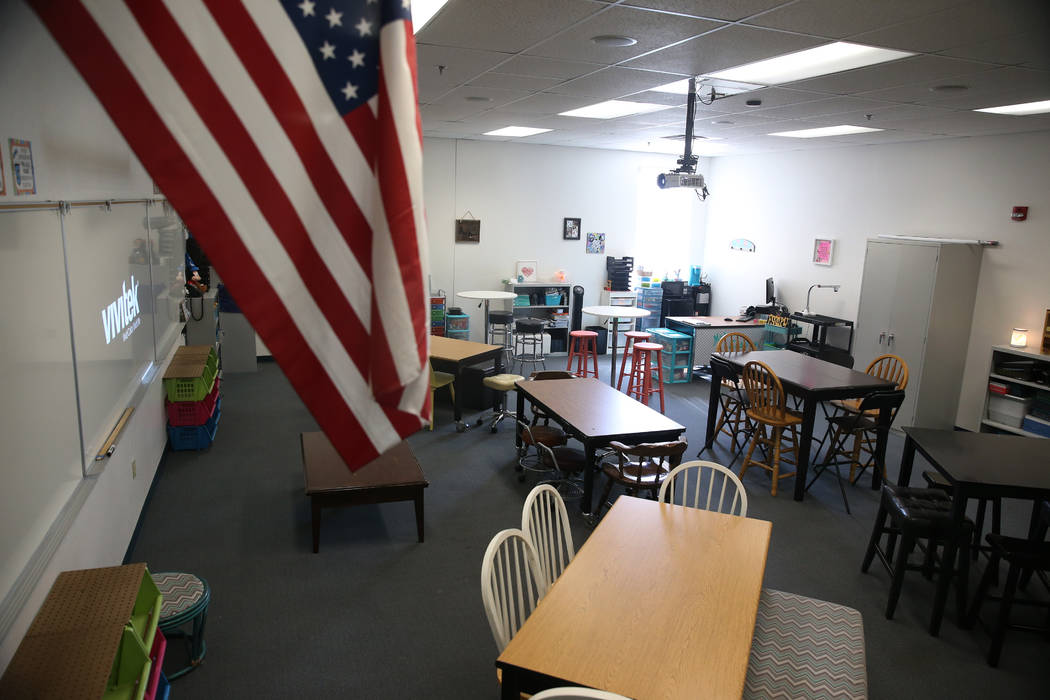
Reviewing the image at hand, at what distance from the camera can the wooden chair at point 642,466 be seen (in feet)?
13.8

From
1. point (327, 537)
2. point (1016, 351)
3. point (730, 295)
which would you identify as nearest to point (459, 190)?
point (730, 295)

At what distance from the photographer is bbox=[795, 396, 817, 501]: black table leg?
16.3 feet

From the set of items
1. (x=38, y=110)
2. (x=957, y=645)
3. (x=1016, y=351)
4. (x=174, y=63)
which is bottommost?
(x=957, y=645)

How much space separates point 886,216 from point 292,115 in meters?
7.95

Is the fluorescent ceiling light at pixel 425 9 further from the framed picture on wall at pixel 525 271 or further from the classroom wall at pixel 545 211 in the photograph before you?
the framed picture on wall at pixel 525 271

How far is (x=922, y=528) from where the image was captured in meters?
3.55

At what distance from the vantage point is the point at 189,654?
3039mm

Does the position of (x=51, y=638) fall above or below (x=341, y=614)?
above

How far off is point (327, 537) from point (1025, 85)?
5179 millimetres

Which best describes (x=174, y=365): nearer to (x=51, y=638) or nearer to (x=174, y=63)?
(x=51, y=638)

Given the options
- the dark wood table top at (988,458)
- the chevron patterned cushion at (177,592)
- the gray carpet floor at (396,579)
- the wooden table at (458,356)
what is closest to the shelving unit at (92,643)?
the chevron patterned cushion at (177,592)

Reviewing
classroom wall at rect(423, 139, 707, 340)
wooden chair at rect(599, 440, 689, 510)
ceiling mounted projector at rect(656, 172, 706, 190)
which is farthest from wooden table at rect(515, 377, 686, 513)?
classroom wall at rect(423, 139, 707, 340)

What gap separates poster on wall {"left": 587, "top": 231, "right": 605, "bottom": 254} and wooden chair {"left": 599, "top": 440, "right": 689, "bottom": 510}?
19.4ft

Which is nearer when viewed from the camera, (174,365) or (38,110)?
(38,110)
